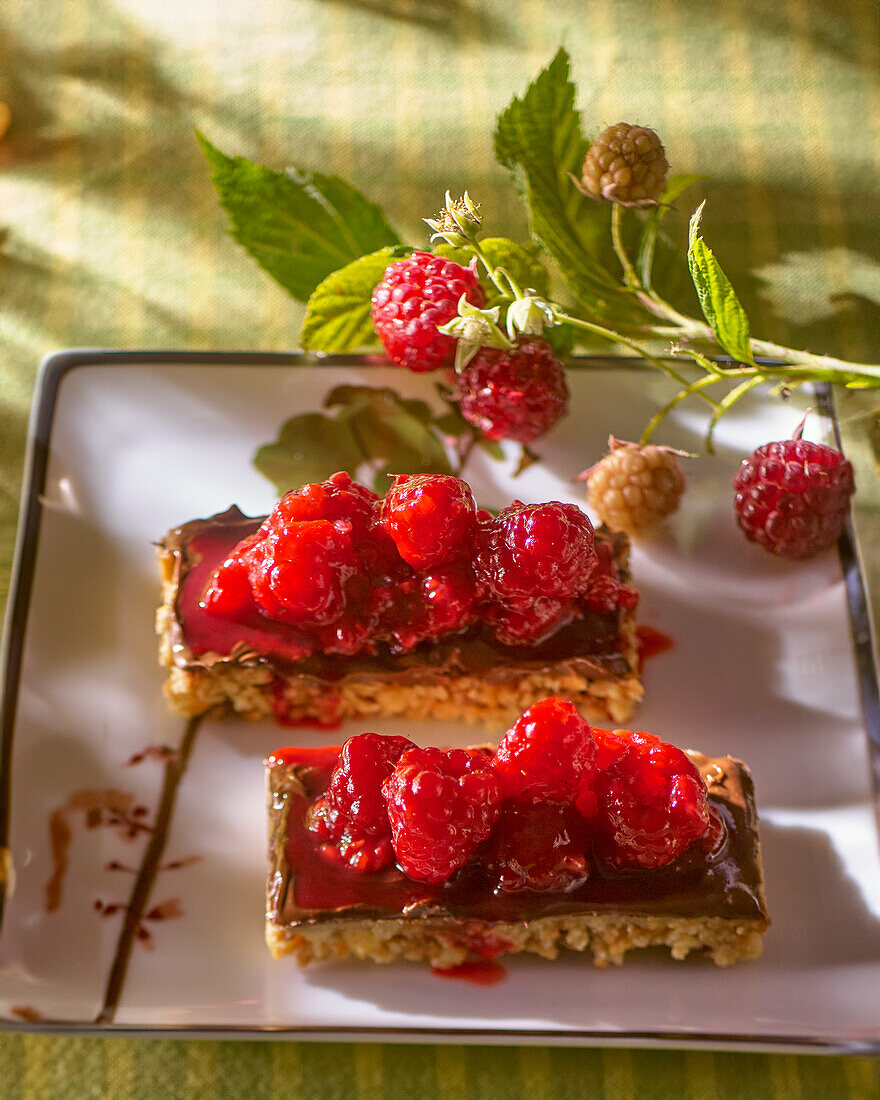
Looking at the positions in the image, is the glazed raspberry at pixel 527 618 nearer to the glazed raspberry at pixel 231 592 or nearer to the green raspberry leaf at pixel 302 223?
the glazed raspberry at pixel 231 592

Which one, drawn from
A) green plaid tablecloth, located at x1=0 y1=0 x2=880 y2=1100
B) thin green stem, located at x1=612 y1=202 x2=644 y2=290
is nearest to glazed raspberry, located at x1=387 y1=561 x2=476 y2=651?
thin green stem, located at x1=612 y1=202 x2=644 y2=290

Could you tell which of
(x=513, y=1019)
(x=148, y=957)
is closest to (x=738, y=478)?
(x=513, y=1019)

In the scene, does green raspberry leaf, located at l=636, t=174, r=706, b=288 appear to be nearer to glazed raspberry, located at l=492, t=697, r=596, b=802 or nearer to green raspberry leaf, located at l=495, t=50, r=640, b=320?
green raspberry leaf, located at l=495, t=50, r=640, b=320

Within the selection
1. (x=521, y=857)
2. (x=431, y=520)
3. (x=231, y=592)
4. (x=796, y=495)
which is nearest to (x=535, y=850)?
(x=521, y=857)

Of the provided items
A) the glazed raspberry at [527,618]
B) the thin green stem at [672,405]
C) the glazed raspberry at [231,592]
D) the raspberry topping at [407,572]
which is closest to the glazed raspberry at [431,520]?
the raspberry topping at [407,572]

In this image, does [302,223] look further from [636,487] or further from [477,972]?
[477,972]

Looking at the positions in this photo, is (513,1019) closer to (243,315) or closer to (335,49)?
(243,315)
